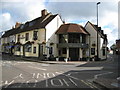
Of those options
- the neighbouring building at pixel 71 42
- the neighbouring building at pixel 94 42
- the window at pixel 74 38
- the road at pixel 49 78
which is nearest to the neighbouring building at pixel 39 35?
the neighbouring building at pixel 71 42

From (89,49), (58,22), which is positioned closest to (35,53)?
(58,22)

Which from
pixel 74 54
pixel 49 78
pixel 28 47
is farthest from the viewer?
pixel 28 47

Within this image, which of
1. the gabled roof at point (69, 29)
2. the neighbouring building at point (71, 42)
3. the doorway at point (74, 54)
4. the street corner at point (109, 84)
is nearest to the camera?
the street corner at point (109, 84)

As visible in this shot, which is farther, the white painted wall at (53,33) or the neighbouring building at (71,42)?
the white painted wall at (53,33)

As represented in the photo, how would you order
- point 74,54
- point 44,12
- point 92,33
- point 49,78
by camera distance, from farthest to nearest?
point 44,12, point 92,33, point 74,54, point 49,78

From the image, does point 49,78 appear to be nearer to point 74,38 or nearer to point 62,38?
point 74,38

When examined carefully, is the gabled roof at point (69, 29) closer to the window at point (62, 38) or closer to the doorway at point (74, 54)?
the window at point (62, 38)

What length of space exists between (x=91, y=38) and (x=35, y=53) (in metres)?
12.4

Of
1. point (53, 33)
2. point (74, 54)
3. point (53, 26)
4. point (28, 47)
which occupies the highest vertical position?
point (53, 26)

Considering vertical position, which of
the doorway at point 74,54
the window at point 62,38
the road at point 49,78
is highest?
the window at point 62,38

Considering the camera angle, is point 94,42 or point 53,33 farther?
point 94,42

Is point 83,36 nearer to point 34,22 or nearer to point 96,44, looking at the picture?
point 96,44

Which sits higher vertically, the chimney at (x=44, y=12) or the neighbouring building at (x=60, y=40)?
the chimney at (x=44, y=12)

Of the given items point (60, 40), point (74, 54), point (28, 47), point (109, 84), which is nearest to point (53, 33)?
point (60, 40)
